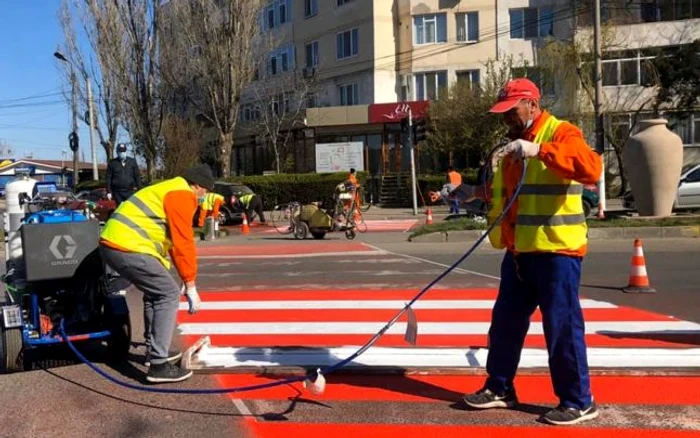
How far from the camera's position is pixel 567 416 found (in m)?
4.12

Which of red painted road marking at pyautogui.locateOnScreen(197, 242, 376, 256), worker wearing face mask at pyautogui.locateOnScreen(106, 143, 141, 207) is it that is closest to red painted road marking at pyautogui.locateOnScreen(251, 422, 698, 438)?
worker wearing face mask at pyautogui.locateOnScreen(106, 143, 141, 207)

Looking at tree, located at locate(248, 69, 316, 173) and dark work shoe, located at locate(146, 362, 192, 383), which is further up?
tree, located at locate(248, 69, 316, 173)

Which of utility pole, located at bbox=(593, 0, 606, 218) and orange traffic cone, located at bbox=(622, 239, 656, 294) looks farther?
Result: utility pole, located at bbox=(593, 0, 606, 218)

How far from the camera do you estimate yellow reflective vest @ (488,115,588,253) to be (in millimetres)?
4020

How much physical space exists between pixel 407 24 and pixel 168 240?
116ft

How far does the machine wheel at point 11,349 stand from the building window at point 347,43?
35688 mm

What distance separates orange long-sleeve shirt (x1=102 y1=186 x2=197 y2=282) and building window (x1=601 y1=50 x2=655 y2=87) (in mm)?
33797

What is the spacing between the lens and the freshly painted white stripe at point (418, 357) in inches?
205

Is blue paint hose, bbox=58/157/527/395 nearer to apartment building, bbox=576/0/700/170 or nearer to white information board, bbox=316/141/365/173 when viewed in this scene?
white information board, bbox=316/141/365/173

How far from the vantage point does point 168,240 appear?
204 inches

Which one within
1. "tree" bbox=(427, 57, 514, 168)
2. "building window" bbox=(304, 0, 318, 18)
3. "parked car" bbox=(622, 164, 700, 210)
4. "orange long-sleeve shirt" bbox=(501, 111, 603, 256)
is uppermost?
"building window" bbox=(304, 0, 318, 18)

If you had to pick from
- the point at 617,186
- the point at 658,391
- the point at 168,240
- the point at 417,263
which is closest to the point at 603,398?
the point at 658,391

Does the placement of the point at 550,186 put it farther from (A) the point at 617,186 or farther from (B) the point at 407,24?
(B) the point at 407,24

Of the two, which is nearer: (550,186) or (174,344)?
(550,186)
